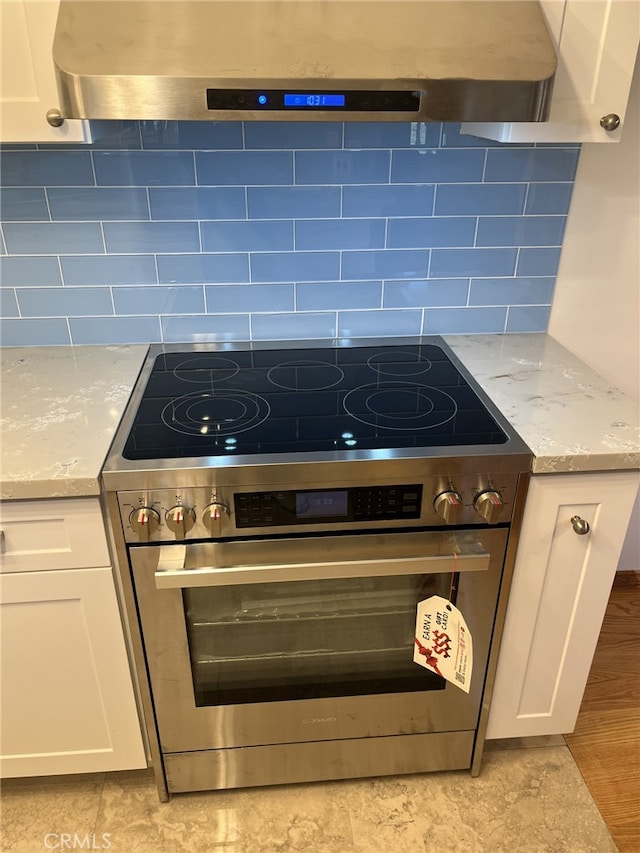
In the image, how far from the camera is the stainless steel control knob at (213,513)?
4.03 feet

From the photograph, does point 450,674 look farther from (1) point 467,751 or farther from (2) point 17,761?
(2) point 17,761

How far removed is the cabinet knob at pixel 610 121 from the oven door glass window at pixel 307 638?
1.01m

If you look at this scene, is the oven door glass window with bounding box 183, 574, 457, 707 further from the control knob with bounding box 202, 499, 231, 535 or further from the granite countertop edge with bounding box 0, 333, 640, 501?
the granite countertop edge with bounding box 0, 333, 640, 501

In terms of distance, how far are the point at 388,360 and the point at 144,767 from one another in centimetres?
120

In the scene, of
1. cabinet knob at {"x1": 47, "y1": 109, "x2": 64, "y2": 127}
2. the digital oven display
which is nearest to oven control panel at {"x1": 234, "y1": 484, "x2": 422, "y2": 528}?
the digital oven display

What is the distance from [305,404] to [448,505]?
41 centimetres

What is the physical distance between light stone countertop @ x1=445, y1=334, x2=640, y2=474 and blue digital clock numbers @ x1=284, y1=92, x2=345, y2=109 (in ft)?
2.36

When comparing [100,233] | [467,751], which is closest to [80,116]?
[100,233]

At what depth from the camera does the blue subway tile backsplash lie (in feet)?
5.24

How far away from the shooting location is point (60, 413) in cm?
142

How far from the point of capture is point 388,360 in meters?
1.72

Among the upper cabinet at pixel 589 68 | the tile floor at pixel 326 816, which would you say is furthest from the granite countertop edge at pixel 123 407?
the tile floor at pixel 326 816

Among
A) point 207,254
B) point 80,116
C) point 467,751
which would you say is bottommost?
point 467,751

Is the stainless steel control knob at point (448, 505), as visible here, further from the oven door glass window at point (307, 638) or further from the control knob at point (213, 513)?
the control knob at point (213, 513)
